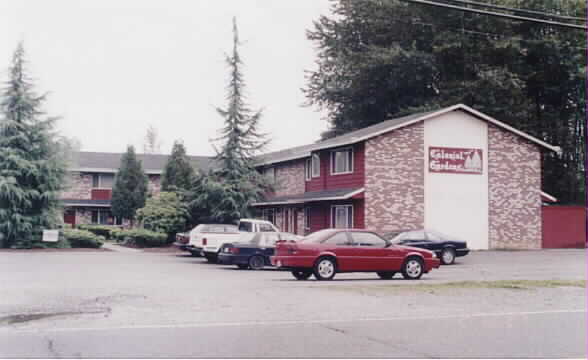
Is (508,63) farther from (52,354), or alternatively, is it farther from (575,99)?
(52,354)

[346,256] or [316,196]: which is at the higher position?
[316,196]

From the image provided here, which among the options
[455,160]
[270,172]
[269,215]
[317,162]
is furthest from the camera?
[270,172]

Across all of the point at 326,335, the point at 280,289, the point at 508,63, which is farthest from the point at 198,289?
the point at 508,63

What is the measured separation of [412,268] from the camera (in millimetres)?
21000

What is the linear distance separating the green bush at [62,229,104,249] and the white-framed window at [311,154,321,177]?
11.9m

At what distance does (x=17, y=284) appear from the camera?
18141mm

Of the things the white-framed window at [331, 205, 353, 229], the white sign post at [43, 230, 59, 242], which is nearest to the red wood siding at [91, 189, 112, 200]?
the white sign post at [43, 230, 59, 242]

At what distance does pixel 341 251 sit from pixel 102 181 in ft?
142

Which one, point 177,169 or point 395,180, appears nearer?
point 395,180

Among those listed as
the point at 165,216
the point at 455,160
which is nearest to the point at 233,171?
the point at 165,216

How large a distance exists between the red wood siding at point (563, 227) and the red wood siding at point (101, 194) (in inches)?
1349

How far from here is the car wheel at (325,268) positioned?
19906mm

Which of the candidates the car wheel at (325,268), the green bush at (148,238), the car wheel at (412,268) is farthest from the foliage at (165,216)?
the car wheel at (412,268)

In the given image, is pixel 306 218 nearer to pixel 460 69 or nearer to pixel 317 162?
pixel 317 162
